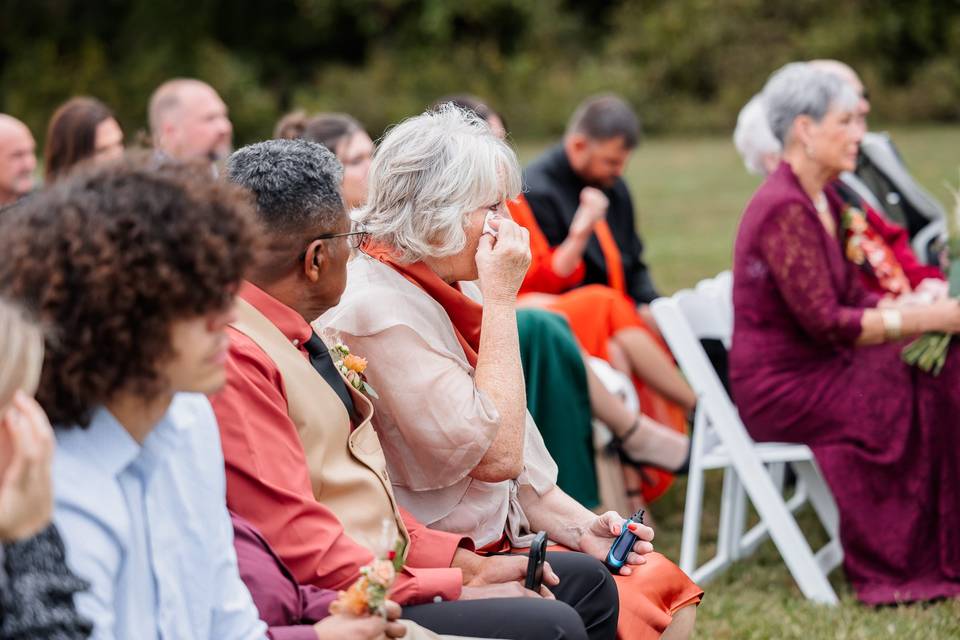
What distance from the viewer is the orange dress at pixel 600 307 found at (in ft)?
18.7

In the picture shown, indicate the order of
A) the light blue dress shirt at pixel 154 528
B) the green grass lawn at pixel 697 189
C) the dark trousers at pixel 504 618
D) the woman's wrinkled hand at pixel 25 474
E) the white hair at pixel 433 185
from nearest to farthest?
the woman's wrinkled hand at pixel 25 474 → the light blue dress shirt at pixel 154 528 → the dark trousers at pixel 504 618 → the white hair at pixel 433 185 → the green grass lawn at pixel 697 189

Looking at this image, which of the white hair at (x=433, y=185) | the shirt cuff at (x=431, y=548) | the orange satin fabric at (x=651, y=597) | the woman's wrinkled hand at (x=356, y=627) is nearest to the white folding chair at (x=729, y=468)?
the orange satin fabric at (x=651, y=597)

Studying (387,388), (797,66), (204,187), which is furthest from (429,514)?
(797,66)

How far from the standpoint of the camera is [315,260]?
2.67 metres

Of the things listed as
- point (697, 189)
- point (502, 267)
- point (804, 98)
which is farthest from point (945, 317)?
point (697, 189)

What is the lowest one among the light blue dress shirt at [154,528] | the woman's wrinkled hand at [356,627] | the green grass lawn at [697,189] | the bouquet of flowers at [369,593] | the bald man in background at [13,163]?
the green grass lawn at [697,189]

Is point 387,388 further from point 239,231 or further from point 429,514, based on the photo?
point 239,231

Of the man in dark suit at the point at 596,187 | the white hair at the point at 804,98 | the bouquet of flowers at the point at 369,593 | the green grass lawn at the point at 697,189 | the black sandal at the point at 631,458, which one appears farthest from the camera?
the green grass lawn at the point at 697,189

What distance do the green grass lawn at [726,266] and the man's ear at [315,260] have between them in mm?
2113

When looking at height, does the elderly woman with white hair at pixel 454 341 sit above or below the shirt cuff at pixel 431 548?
above

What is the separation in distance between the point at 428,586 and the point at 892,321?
2.53m

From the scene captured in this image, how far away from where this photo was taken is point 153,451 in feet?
6.61

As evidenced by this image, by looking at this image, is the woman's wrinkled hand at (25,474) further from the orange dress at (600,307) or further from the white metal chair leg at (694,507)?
the orange dress at (600,307)

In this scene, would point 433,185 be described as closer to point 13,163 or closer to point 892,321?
point 892,321
